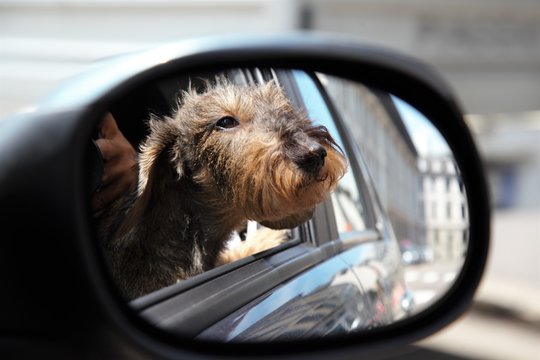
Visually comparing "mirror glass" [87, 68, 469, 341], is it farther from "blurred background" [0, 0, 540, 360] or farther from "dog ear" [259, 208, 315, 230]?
"blurred background" [0, 0, 540, 360]

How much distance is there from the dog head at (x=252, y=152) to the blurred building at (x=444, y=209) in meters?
0.36

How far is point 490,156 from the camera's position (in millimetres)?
8938

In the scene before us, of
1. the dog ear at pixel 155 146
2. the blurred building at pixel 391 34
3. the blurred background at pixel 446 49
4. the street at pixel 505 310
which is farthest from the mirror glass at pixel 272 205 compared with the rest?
the blurred building at pixel 391 34

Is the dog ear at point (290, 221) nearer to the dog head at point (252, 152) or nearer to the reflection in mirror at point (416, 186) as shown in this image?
the dog head at point (252, 152)

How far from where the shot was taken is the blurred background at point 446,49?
670cm

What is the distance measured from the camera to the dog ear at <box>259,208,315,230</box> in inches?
54.1

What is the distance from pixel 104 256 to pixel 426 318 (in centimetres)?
82

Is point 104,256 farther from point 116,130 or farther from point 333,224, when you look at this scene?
point 333,224

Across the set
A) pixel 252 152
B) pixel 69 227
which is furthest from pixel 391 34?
pixel 69 227

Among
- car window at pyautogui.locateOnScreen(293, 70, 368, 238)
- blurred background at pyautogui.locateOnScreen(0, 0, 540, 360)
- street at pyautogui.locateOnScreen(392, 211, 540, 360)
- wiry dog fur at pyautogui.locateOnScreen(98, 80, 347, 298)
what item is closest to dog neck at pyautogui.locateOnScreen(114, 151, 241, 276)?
wiry dog fur at pyautogui.locateOnScreen(98, 80, 347, 298)

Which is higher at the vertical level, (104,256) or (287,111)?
(287,111)

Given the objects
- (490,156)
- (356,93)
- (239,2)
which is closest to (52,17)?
(239,2)

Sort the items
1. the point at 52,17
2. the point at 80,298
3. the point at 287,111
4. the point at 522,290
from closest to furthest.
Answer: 1. the point at 80,298
2. the point at 287,111
3. the point at 522,290
4. the point at 52,17

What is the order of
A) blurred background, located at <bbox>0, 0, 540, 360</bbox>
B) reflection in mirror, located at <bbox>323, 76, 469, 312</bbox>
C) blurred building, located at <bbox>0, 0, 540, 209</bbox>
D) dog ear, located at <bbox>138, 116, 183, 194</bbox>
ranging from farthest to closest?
blurred building, located at <bbox>0, 0, 540, 209</bbox>, blurred background, located at <bbox>0, 0, 540, 360</bbox>, reflection in mirror, located at <bbox>323, 76, 469, 312</bbox>, dog ear, located at <bbox>138, 116, 183, 194</bbox>
